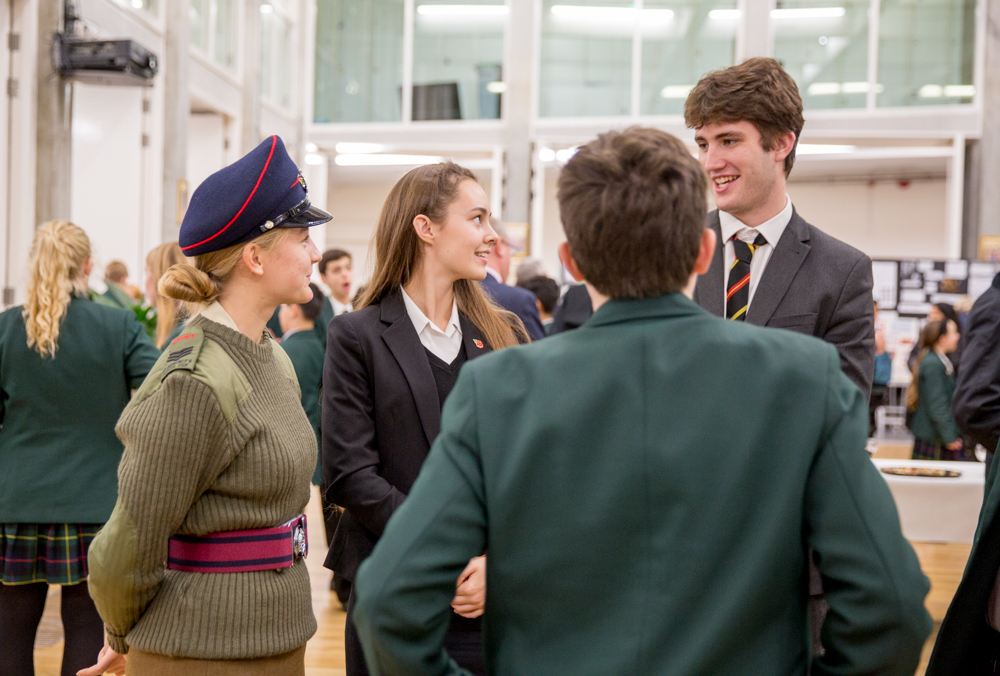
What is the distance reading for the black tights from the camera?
2674 mm

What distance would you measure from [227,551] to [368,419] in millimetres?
405

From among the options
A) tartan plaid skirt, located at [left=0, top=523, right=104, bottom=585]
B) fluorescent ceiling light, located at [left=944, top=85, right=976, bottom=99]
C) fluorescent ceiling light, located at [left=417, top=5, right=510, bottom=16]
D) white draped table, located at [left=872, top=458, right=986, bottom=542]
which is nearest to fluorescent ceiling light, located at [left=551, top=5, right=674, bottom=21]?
fluorescent ceiling light, located at [left=417, top=5, right=510, bottom=16]

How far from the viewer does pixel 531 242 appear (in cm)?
1334

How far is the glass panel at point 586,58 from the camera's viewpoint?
43.7ft

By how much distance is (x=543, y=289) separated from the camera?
5.73 meters

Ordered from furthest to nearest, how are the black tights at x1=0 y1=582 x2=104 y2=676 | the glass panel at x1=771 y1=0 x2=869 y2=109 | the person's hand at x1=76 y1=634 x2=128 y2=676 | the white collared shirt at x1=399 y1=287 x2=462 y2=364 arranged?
1. the glass panel at x1=771 y1=0 x2=869 y2=109
2. the black tights at x1=0 y1=582 x2=104 y2=676
3. the white collared shirt at x1=399 y1=287 x2=462 y2=364
4. the person's hand at x1=76 y1=634 x2=128 y2=676

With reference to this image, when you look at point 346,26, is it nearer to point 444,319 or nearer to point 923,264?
point 923,264

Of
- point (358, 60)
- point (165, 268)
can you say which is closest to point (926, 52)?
point (358, 60)

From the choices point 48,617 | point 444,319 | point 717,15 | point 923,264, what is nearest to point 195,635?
point 444,319

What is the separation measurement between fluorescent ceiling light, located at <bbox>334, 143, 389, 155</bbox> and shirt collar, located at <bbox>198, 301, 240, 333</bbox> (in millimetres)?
12605

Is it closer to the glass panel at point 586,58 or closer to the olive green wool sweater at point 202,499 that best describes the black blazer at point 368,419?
the olive green wool sweater at point 202,499

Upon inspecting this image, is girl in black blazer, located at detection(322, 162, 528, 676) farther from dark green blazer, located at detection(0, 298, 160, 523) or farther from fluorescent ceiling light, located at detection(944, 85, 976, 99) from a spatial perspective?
fluorescent ceiling light, located at detection(944, 85, 976, 99)

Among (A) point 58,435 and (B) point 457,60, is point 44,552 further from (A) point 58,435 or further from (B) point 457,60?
(B) point 457,60

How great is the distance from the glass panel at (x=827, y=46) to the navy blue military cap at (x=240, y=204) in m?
12.4
